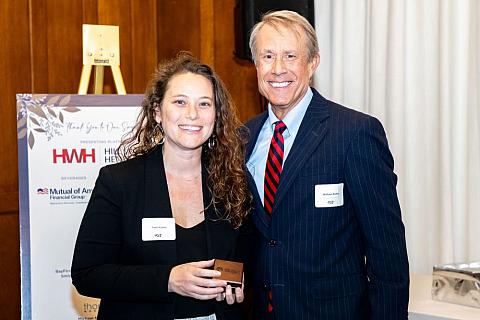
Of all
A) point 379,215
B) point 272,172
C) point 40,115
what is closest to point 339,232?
point 379,215

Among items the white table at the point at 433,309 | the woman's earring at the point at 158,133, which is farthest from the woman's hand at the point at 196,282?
the white table at the point at 433,309

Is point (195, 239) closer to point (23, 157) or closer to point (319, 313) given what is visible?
point (319, 313)

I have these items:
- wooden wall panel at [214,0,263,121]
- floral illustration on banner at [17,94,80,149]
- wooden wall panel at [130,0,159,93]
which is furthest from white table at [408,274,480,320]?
wooden wall panel at [130,0,159,93]

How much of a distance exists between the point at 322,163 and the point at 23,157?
4.76 feet

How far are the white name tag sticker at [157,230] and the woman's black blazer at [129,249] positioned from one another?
15mm

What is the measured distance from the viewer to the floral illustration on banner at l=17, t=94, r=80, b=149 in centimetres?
302

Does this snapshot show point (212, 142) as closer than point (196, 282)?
No

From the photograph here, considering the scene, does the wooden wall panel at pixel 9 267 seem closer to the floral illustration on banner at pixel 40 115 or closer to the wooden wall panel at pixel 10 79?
the wooden wall panel at pixel 10 79

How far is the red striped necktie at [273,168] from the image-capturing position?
7.64 ft

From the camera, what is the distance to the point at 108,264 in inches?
82.0

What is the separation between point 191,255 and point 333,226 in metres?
0.48

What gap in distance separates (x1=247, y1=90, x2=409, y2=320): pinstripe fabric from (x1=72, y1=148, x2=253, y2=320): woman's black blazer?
20 cm

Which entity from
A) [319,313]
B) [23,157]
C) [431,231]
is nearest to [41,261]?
[23,157]

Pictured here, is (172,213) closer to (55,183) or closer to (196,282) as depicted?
(196,282)
